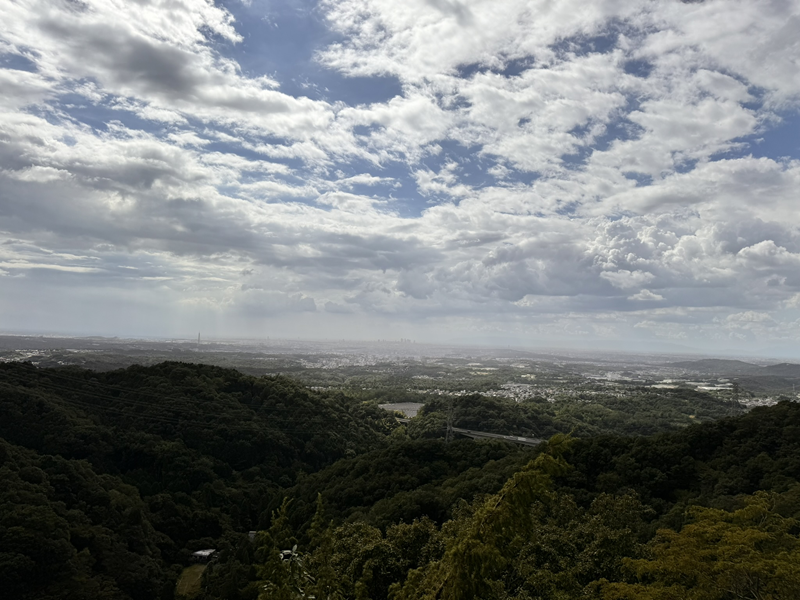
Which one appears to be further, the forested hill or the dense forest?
the forested hill

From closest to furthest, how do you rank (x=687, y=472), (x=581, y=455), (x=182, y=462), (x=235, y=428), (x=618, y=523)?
1. (x=618, y=523)
2. (x=687, y=472)
3. (x=581, y=455)
4. (x=182, y=462)
5. (x=235, y=428)

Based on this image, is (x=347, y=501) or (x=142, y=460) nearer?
(x=347, y=501)

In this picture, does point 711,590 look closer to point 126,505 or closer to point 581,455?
point 581,455

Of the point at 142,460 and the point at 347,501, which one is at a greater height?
the point at 142,460

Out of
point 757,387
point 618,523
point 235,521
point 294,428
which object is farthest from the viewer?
point 757,387

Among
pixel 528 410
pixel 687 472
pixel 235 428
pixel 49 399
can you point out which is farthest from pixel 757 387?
pixel 49 399
